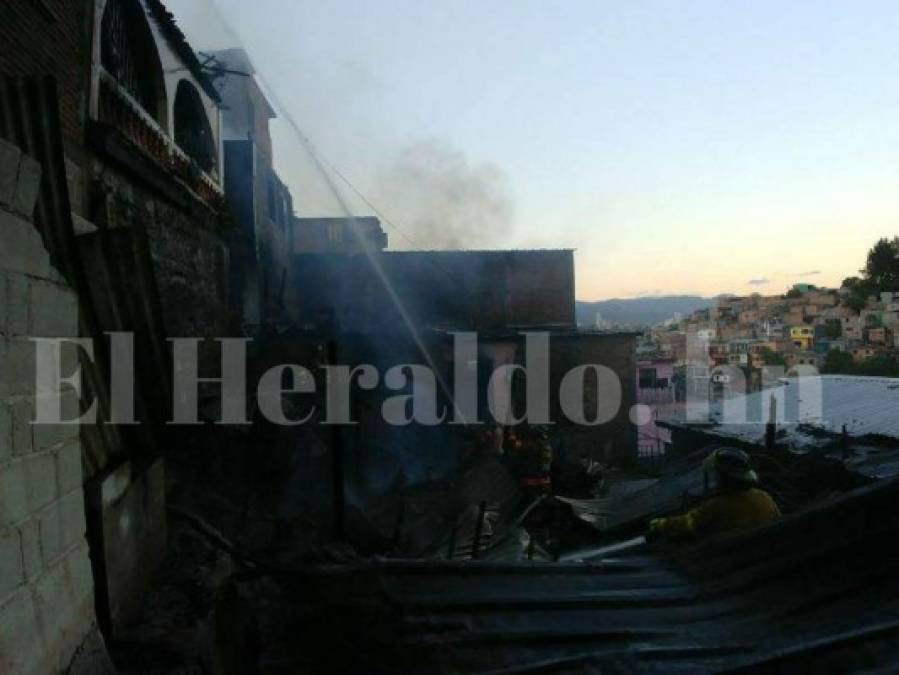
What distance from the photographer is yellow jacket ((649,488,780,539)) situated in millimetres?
4914

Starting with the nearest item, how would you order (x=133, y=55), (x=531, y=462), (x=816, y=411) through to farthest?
(x=133, y=55), (x=816, y=411), (x=531, y=462)

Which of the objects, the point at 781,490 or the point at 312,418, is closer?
the point at 781,490

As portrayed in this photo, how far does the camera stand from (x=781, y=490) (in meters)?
8.83

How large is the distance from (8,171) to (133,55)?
8321 mm

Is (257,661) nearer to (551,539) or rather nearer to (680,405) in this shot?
(551,539)

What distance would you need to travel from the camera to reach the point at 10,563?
209 cm

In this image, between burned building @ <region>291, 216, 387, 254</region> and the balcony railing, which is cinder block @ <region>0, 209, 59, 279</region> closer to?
the balcony railing

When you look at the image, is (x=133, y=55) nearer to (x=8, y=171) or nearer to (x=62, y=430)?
(x=8, y=171)

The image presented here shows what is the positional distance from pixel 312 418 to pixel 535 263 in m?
20.6

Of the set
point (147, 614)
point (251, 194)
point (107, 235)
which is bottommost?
point (147, 614)

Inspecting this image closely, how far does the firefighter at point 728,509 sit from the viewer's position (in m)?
4.92

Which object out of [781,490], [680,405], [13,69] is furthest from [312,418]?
→ [680,405]

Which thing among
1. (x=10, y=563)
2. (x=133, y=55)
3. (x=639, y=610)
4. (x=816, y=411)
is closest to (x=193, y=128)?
(x=133, y=55)

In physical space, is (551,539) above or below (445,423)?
below
